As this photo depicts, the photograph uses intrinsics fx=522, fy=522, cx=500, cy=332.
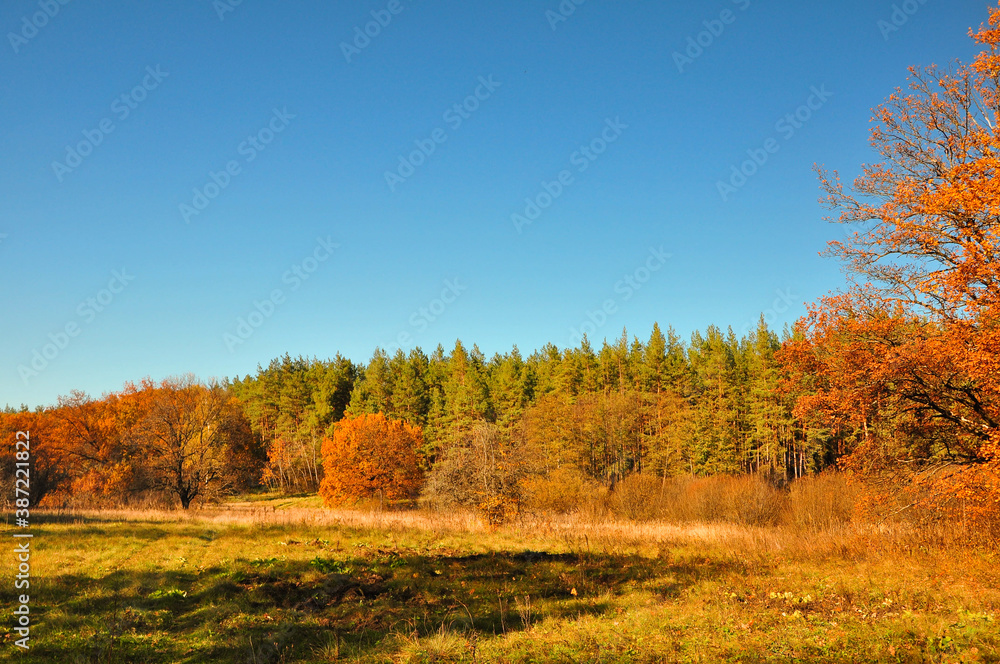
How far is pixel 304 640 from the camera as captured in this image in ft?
27.5

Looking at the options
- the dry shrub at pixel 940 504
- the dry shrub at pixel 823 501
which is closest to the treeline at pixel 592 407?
the dry shrub at pixel 823 501

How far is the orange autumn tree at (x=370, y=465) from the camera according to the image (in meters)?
47.6

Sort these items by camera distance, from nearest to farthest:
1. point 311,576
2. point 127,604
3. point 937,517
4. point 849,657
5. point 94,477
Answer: point 849,657
point 127,604
point 311,576
point 937,517
point 94,477

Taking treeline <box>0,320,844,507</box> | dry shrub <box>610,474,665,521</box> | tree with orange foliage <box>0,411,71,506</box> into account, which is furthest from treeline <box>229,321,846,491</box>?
tree with orange foliage <box>0,411,71,506</box>

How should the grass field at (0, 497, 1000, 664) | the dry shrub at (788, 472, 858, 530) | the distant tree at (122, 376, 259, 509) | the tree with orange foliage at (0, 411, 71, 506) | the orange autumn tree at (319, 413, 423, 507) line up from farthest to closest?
the orange autumn tree at (319, 413, 423, 507)
the distant tree at (122, 376, 259, 509)
the tree with orange foliage at (0, 411, 71, 506)
the dry shrub at (788, 472, 858, 530)
the grass field at (0, 497, 1000, 664)

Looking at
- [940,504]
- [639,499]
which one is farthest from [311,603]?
[639,499]

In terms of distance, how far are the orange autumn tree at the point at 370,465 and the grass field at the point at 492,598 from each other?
29855mm

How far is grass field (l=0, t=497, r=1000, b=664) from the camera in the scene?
7797 millimetres

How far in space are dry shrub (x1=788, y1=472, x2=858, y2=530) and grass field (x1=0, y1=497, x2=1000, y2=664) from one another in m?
7.01

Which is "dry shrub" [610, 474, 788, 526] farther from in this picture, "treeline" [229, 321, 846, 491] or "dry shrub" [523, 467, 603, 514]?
"treeline" [229, 321, 846, 491]

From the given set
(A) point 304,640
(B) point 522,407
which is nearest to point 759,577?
(A) point 304,640

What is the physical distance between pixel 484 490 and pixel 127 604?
15.3 meters

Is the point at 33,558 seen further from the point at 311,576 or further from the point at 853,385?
the point at 853,385

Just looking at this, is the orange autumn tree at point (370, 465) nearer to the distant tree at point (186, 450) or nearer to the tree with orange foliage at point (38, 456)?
the distant tree at point (186, 450)
